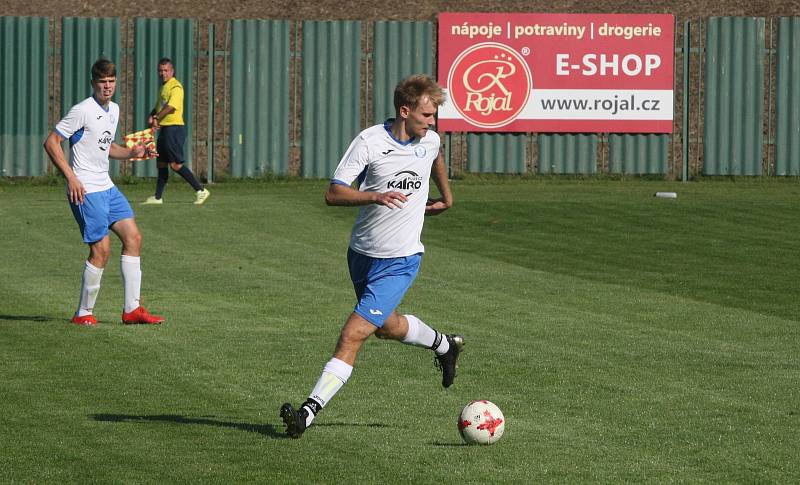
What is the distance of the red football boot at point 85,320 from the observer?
12.7 m

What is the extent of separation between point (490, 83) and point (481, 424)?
70.5ft

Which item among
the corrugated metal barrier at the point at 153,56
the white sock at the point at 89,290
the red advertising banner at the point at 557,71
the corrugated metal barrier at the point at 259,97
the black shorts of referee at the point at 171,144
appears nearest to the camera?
the white sock at the point at 89,290

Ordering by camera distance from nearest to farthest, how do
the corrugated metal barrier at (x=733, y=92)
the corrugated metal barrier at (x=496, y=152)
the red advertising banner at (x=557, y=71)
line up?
1. the red advertising banner at (x=557, y=71)
2. the corrugated metal barrier at (x=496, y=152)
3. the corrugated metal barrier at (x=733, y=92)

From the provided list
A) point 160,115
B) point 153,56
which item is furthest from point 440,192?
point 153,56

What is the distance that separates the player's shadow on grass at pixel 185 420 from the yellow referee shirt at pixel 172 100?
15066 millimetres

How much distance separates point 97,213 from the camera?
1279 centimetres

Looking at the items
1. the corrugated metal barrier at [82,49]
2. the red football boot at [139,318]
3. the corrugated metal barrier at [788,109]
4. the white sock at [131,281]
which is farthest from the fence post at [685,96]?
the red football boot at [139,318]

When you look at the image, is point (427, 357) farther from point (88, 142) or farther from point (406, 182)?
point (88, 142)

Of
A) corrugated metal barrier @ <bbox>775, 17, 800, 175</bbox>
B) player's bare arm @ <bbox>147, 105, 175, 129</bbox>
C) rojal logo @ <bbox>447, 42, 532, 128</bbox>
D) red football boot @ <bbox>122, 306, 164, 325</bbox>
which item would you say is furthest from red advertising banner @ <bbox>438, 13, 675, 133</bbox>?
red football boot @ <bbox>122, 306, 164, 325</bbox>

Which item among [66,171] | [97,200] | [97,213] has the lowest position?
[97,213]

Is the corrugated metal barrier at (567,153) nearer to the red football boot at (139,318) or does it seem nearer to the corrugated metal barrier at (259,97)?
the corrugated metal barrier at (259,97)

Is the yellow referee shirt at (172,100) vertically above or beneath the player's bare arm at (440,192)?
above

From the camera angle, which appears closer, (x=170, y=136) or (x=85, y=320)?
(x=85, y=320)

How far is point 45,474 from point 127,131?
23.3 meters
